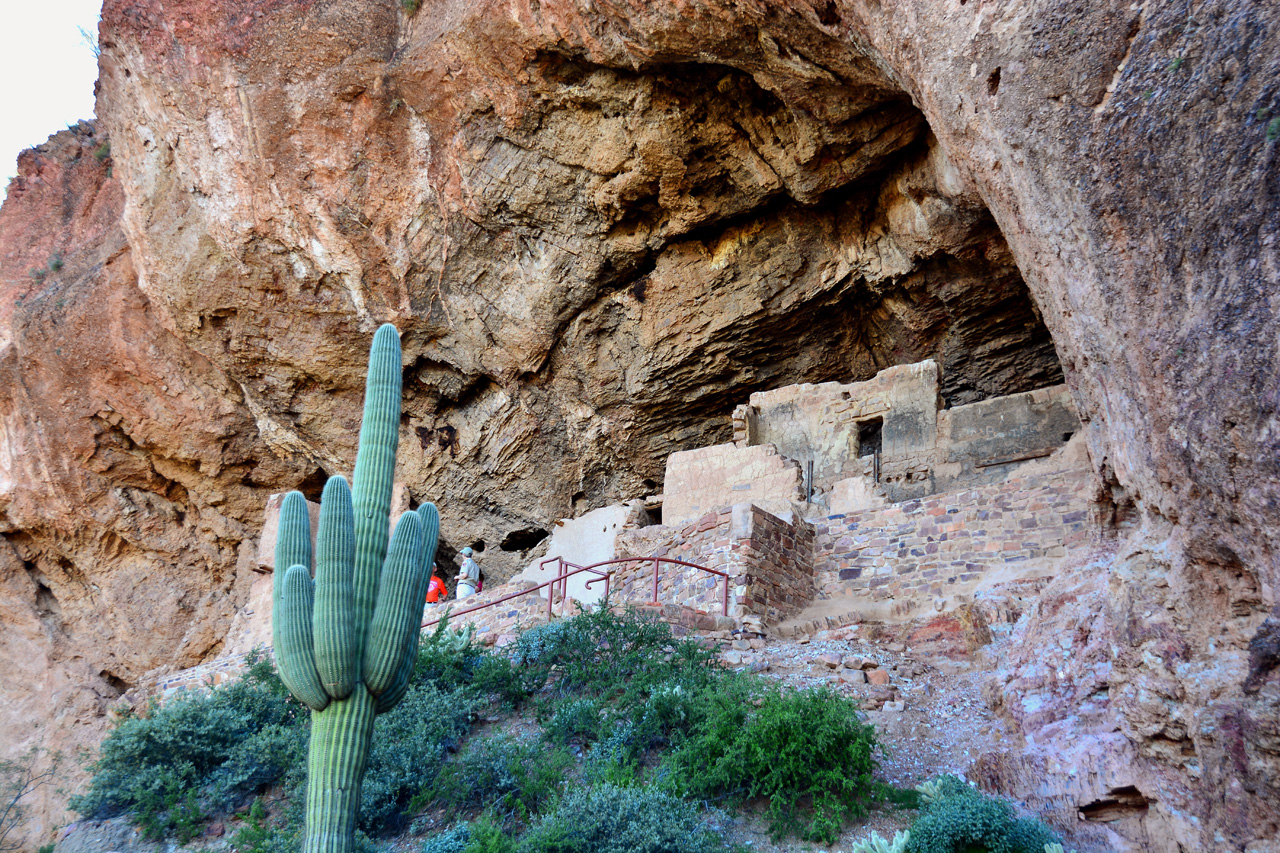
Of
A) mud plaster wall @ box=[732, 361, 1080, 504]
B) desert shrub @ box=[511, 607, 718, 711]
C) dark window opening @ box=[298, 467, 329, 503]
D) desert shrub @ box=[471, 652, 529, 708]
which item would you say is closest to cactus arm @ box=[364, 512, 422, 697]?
desert shrub @ box=[511, 607, 718, 711]

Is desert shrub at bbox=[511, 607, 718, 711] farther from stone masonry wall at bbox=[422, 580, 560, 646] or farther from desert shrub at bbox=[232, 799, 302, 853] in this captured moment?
desert shrub at bbox=[232, 799, 302, 853]

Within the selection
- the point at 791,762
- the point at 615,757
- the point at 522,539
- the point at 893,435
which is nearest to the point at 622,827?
the point at 615,757

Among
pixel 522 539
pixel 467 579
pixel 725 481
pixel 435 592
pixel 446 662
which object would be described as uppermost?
pixel 725 481

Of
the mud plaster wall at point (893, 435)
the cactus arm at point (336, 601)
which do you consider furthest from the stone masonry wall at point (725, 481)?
the cactus arm at point (336, 601)

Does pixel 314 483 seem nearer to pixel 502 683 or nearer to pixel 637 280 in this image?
pixel 637 280

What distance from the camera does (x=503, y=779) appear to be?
6.88m

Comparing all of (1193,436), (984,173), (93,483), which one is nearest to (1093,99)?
(984,173)

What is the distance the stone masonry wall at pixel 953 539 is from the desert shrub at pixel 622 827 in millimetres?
5070

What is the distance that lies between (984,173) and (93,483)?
17.9 meters

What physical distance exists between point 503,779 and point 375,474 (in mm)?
2426

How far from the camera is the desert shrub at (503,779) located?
6.66 meters

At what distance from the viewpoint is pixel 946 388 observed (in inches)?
620

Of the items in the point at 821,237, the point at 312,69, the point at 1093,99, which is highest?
the point at 312,69

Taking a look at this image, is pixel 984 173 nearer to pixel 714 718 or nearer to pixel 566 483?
pixel 714 718
